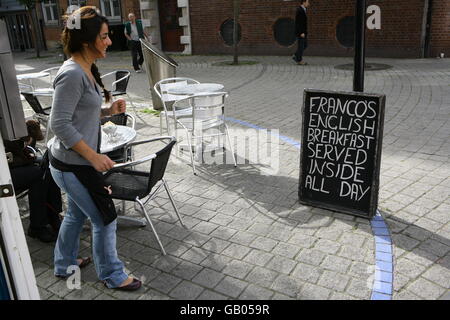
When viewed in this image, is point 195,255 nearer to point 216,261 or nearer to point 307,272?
point 216,261

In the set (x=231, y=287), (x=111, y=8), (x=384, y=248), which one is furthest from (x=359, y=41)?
(x=111, y=8)

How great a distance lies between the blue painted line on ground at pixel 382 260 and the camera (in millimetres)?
3047

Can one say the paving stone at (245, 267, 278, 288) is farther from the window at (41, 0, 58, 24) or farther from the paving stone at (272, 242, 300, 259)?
the window at (41, 0, 58, 24)

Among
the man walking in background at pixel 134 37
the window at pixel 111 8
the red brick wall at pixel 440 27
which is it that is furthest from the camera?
the window at pixel 111 8

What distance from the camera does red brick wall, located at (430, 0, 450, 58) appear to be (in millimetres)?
12336

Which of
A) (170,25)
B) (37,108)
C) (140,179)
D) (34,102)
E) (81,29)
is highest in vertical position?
(81,29)

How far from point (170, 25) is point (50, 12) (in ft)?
31.0

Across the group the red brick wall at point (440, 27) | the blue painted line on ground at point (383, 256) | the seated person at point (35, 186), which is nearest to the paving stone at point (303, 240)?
the blue painted line on ground at point (383, 256)

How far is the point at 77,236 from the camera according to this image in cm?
321

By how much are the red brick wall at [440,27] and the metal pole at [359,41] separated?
33.6ft

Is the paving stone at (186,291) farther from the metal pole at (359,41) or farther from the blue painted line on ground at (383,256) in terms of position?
the metal pole at (359,41)

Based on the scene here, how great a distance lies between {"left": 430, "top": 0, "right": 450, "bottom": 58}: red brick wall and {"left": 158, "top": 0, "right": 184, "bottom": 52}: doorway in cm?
1037
